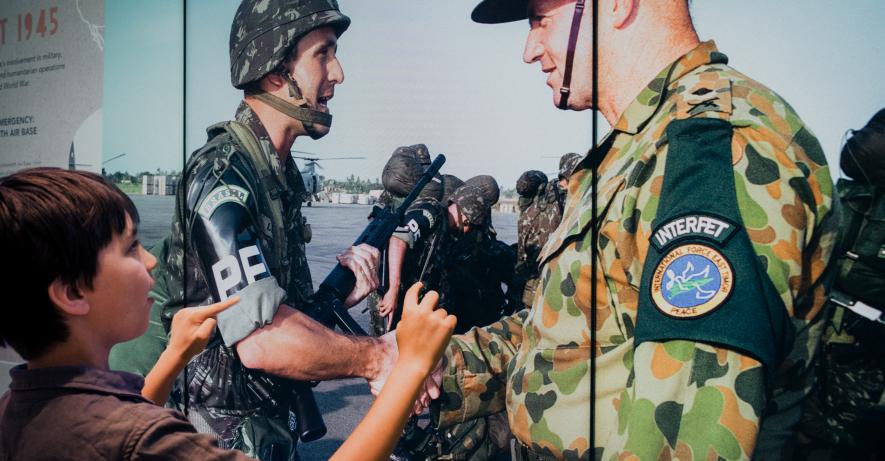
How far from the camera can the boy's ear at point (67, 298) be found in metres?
1.37

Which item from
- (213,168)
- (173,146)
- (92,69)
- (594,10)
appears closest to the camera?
(594,10)

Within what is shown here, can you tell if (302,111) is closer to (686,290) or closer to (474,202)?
(474,202)

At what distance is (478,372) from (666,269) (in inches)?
31.8

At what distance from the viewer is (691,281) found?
4.08 feet

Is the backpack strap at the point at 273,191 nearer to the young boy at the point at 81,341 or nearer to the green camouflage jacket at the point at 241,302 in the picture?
the green camouflage jacket at the point at 241,302

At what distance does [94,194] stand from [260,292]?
0.79 m

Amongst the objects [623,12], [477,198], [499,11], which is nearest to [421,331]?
[477,198]

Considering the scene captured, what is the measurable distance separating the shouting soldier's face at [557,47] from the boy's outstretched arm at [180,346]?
0.99 metres

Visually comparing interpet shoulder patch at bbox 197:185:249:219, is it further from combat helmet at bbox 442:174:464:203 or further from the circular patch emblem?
the circular patch emblem

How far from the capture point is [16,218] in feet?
4.39

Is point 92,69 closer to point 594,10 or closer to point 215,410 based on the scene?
point 215,410

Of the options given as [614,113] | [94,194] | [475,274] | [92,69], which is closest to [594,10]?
[614,113]

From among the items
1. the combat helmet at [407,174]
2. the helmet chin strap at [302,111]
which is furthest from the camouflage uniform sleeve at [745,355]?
the helmet chin strap at [302,111]

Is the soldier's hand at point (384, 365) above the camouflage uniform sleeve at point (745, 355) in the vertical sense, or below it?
below
